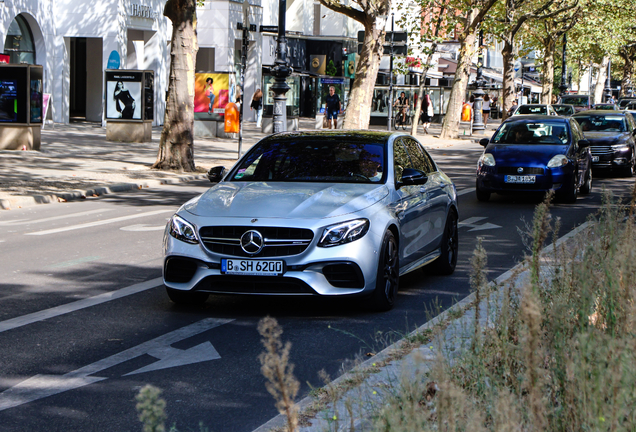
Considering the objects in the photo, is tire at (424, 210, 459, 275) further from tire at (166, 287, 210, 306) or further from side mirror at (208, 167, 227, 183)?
tire at (166, 287, 210, 306)

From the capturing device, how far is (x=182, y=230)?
7.41 metres

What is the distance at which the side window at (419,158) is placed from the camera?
9.25 metres

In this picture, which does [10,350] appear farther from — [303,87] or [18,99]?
→ [303,87]

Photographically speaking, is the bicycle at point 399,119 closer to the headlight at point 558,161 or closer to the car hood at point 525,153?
the car hood at point 525,153

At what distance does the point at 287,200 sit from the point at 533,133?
1131 centimetres

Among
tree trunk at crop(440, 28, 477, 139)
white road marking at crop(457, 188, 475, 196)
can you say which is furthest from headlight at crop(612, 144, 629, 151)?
tree trunk at crop(440, 28, 477, 139)

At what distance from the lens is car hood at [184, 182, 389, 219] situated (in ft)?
23.7

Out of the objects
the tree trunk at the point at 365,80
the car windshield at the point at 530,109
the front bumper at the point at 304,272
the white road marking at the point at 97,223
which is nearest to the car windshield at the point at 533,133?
the white road marking at the point at 97,223

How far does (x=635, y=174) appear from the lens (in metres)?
25.5

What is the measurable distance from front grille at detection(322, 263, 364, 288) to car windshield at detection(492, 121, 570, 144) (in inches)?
439

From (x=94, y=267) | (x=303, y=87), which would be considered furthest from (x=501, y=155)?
(x=303, y=87)

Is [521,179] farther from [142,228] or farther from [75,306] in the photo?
[75,306]

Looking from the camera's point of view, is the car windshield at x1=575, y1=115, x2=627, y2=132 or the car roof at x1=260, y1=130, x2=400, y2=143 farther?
the car windshield at x1=575, y1=115, x2=627, y2=132

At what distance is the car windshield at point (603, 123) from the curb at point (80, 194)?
11252 millimetres
